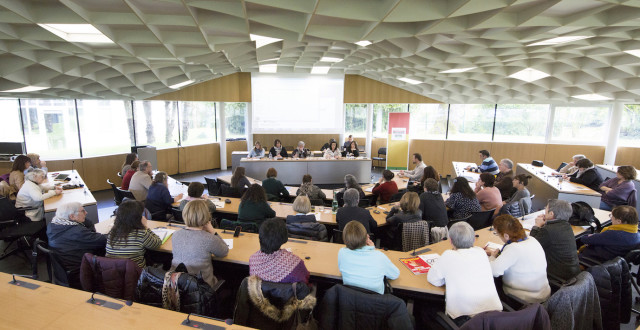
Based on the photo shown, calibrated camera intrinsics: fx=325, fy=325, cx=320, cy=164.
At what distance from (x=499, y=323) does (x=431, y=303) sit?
3.54 ft

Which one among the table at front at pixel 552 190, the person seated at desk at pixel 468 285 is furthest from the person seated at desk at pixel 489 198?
the person seated at desk at pixel 468 285

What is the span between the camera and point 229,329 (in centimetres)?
219

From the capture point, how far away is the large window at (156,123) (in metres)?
11.6

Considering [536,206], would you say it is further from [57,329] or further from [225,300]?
[57,329]

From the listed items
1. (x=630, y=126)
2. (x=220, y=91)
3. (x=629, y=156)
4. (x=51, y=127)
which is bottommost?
(x=629, y=156)

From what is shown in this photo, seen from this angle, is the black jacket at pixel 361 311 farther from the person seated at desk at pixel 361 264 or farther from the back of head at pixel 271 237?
the back of head at pixel 271 237

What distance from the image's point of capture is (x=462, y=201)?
17.4 feet

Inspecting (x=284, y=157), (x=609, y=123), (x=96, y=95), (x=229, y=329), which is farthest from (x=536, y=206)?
(x=96, y=95)

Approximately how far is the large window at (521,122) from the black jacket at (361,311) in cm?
1224

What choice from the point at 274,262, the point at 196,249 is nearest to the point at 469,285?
the point at 274,262

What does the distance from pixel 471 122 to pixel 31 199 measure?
1351 centimetres

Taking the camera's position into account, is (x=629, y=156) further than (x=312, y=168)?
No

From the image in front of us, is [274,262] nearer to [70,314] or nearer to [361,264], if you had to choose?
[361,264]

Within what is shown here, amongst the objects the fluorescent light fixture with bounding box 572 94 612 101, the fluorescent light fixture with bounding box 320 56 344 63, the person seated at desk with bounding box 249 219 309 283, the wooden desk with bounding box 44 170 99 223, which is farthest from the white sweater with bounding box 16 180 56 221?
the fluorescent light fixture with bounding box 572 94 612 101
